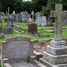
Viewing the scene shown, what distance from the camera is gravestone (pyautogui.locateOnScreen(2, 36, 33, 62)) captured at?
43.3 feet

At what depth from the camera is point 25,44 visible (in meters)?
13.4

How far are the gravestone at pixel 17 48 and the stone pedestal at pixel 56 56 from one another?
1190 millimetres

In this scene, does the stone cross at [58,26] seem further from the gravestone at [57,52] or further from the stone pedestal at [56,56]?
the stone pedestal at [56,56]

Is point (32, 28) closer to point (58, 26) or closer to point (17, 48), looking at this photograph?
point (17, 48)

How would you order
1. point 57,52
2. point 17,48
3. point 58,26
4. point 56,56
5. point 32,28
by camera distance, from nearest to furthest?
point 56,56 < point 57,52 < point 58,26 < point 17,48 < point 32,28

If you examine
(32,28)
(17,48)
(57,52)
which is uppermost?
(32,28)

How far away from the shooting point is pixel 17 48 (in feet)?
43.5

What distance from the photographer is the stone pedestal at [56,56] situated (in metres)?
12.2

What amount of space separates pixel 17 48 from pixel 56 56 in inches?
83.2

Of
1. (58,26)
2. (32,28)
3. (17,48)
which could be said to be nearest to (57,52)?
(58,26)

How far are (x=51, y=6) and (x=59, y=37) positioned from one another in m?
26.7

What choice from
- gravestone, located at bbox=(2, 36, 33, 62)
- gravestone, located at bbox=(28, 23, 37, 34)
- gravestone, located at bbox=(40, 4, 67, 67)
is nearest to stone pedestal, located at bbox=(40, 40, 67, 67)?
gravestone, located at bbox=(40, 4, 67, 67)

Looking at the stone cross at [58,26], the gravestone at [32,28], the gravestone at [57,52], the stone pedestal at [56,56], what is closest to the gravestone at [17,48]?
the gravestone at [57,52]

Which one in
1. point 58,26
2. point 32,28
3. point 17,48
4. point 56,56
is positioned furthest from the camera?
point 32,28
